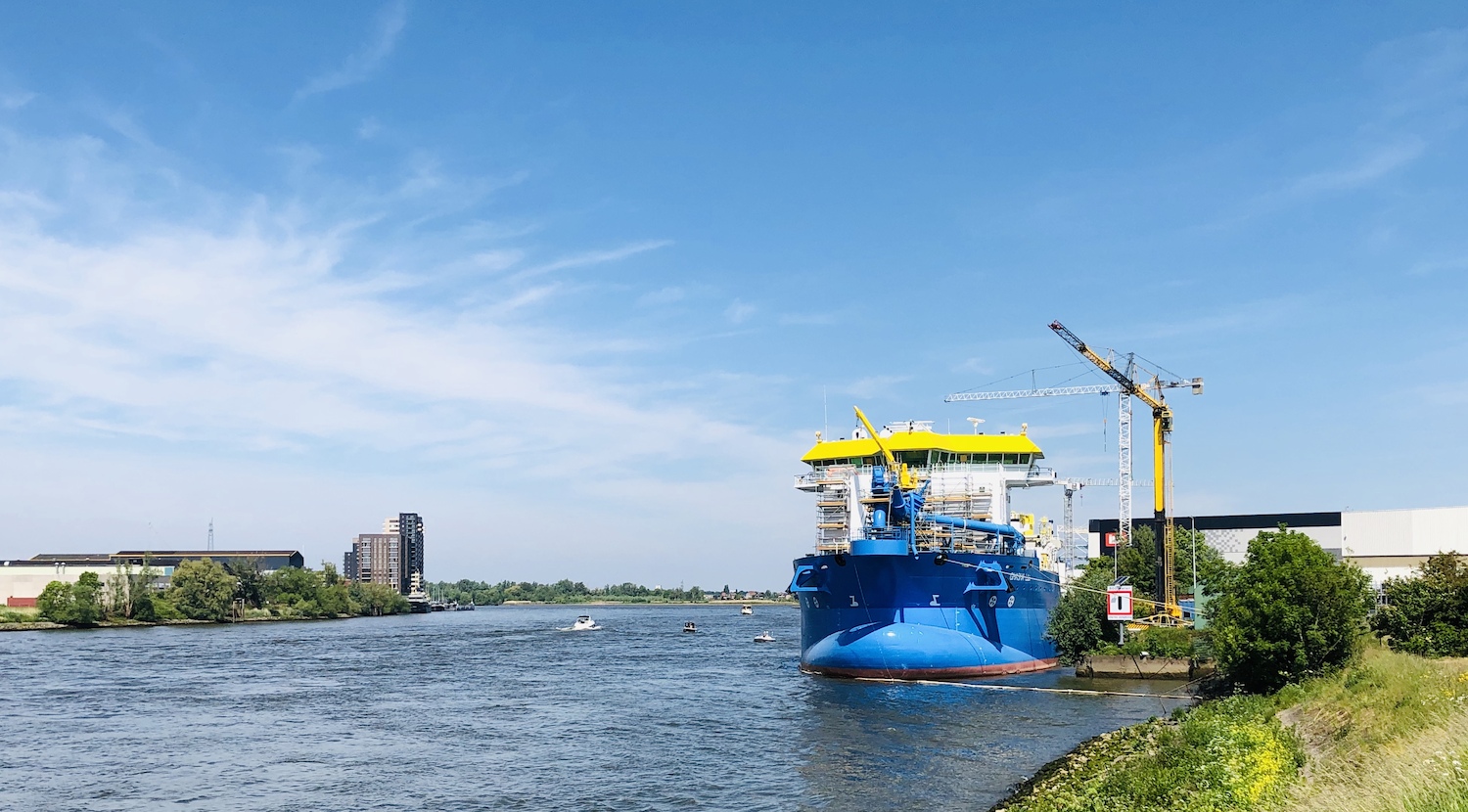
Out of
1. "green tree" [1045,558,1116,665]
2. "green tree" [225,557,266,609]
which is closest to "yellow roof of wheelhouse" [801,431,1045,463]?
"green tree" [1045,558,1116,665]

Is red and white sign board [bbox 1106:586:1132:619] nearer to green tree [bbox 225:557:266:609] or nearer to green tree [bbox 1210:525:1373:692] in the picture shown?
green tree [bbox 1210:525:1373:692]

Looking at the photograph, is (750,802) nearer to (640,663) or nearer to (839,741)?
(839,741)

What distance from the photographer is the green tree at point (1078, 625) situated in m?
61.6

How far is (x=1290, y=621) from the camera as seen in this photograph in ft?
120

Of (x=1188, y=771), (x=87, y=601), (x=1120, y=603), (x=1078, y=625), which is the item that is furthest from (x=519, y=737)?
(x=87, y=601)

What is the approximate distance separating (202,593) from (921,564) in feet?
426

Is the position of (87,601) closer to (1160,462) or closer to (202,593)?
(202,593)

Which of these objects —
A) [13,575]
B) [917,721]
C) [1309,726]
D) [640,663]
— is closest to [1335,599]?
[1309,726]

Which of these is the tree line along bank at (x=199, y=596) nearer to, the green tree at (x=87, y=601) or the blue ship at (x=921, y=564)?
the green tree at (x=87, y=601)

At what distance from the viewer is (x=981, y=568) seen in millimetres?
53719

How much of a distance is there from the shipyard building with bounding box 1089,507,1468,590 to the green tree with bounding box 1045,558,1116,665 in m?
41.3

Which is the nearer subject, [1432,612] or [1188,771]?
[1188,771]

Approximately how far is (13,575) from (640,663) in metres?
120

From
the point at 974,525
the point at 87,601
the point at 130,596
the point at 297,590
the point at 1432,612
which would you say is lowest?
the point at 297,590
